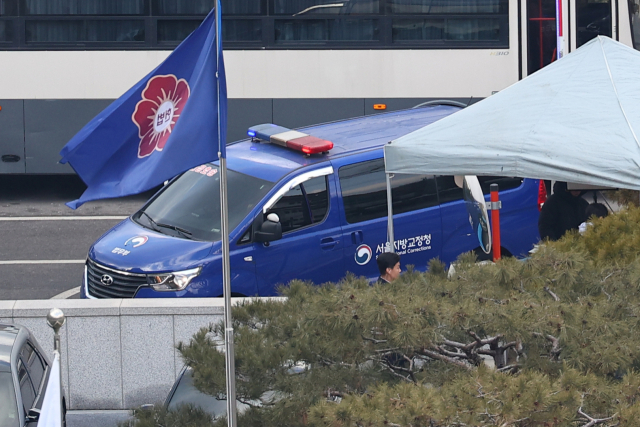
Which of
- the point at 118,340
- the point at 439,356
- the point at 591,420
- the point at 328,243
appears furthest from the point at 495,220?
the point at 591,420

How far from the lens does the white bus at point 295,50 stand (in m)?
13.4

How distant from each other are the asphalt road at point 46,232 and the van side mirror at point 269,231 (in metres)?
3.24

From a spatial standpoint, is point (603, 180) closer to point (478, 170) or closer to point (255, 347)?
point (478, 170)

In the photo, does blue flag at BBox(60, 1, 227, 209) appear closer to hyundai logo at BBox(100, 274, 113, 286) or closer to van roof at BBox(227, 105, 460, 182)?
hyundai logo at BBox(100, 274, 113, 286)

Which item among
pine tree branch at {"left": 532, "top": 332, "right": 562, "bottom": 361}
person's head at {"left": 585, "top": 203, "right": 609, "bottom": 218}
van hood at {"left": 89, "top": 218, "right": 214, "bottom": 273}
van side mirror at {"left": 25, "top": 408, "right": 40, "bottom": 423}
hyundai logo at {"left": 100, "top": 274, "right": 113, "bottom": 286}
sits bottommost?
van side mirror at {"left": 25, "top": 408, "right": 40, "bottom": 423}

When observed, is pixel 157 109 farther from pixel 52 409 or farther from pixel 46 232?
pixel 46 232

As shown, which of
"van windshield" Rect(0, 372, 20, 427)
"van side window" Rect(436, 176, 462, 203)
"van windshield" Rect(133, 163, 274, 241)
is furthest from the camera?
"van side window" Rect(436, 176, 462, 203)

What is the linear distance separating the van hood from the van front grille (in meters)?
0.06

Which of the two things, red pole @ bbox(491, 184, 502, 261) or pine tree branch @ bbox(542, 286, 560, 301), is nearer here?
pine tree branch @ bbox(542, 286, 560, 301)

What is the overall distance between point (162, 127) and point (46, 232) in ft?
28.3

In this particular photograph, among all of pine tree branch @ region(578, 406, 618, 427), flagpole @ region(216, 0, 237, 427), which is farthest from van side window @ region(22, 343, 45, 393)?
pine tree branch @ region(578, 406, 618, 427)

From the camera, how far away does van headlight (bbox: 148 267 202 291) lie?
25.8 ft

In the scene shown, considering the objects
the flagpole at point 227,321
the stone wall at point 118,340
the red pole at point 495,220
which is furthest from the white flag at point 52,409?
the red pole at point 495,220

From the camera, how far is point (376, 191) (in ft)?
28.3
